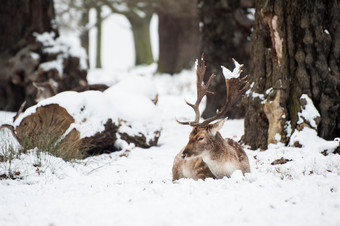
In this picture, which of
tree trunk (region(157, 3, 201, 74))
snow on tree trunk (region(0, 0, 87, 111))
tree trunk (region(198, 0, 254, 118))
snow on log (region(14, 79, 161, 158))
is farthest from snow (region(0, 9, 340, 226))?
tree trunk (region(157, 3, 201, 74))

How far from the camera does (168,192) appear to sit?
4000 millimetres

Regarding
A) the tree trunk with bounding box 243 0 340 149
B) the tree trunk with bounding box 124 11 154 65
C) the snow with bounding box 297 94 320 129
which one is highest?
the tree trunk with bounding box 243 0 340 149

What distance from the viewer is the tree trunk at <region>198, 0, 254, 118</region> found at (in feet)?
29.6

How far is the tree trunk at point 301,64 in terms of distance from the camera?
5.83 metres

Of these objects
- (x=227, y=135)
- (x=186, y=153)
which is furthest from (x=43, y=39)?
(x=186, y=153)

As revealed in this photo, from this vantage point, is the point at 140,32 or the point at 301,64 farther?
the point at 140,32

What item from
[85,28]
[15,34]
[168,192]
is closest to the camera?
[168,192]

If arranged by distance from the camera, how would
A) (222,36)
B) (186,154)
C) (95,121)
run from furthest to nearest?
1. (222,36)
2. (95,121)
3. (186,154)

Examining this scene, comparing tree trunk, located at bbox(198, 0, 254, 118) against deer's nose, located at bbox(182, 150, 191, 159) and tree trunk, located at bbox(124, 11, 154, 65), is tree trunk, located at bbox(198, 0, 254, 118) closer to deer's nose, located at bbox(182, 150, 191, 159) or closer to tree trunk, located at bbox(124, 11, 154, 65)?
deer's nose, located at bbox(182, 150, 191, 159)

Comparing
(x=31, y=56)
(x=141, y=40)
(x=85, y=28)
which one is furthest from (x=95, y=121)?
(x=141, y=40)

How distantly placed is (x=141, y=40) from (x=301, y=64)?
63.0 ft

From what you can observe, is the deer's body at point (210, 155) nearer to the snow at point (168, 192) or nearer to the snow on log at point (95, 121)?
the snow at point (168, 192)

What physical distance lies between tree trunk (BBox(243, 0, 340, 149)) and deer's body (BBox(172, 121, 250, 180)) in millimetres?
1689

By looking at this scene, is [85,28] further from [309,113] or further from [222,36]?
[309,113]
